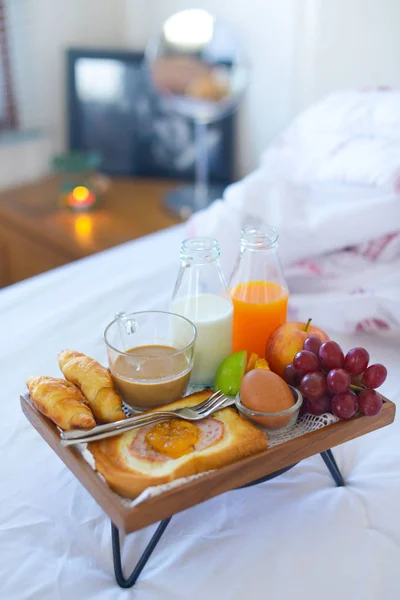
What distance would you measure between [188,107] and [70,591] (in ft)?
5.03

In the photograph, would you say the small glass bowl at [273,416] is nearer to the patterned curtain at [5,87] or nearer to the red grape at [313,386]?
the red grape at [313,386]

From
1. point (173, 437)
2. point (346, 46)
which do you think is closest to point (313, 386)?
point (173, 437)

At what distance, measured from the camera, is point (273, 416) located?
2.26 feet

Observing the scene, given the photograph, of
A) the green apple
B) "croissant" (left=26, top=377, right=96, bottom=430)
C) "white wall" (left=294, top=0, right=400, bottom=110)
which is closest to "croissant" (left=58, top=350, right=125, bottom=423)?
"croissant" (left=26, top=377, right=96, bottom=430)

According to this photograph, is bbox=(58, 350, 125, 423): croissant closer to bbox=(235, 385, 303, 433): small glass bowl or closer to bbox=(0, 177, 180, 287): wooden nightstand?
bbox=(235, 385, 303, 433): small glass bowl

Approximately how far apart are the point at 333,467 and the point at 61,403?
313 millimetres

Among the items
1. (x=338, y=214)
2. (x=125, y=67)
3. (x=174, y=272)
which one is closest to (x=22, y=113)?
(x=125, y=67)

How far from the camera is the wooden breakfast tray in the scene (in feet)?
1.93

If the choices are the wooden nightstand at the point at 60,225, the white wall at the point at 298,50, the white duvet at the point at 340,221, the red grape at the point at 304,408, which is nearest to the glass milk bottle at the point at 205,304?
the red grape at the point at 304,408

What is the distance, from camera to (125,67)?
7.02 feet

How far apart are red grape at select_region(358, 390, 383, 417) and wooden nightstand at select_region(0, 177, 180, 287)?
1.16 metres

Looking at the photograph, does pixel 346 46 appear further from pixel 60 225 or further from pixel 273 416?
pixel 273 416

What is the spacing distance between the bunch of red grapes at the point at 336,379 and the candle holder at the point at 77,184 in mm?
1367

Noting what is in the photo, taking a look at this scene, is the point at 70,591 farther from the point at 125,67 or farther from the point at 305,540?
the point at 125,67
